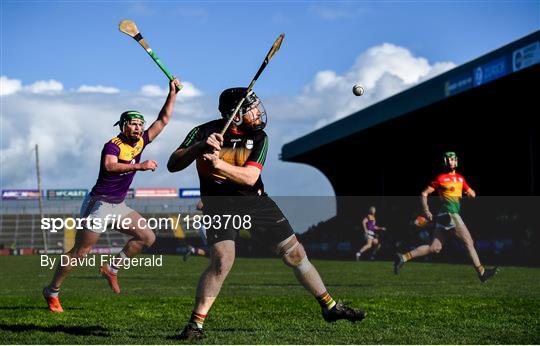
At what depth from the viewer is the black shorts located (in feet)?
23.7

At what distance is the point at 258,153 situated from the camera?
7102 mm

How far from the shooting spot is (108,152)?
32.1ft

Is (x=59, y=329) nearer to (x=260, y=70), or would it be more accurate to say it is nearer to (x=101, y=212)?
(x=101, y=212)

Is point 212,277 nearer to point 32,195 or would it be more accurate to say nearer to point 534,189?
point 534,189

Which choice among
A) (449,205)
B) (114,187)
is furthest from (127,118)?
(449,205)

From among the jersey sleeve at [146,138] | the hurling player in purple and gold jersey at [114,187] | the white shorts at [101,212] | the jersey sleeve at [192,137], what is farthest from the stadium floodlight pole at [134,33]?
the jersey sleeve at [192,137]

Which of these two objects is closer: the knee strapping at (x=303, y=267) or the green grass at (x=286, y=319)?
the green grass at (x=286, y=319)

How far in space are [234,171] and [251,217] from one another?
71 centimetres

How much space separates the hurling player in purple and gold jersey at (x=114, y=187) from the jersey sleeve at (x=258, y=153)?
268cm

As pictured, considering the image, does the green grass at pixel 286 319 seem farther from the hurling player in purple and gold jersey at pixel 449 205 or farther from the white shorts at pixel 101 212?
the hurling player in purple and gold jersey at pixel 449 205

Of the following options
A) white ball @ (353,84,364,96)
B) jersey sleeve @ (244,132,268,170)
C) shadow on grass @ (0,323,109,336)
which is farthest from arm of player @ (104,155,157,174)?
white ball @ (353,84,364,96)

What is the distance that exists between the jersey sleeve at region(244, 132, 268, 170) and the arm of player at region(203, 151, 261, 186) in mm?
55

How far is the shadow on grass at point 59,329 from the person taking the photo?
7.86 metres

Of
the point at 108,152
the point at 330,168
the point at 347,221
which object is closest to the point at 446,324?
the point at 108,152
